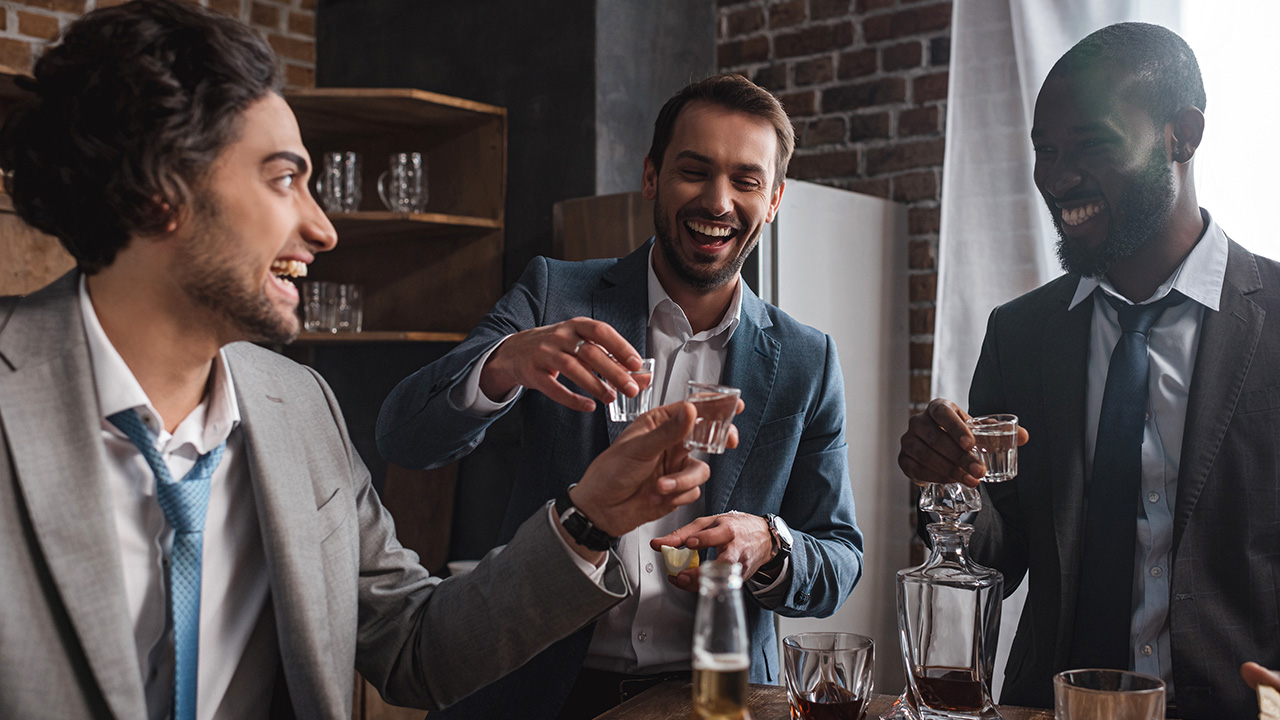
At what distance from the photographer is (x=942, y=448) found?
135 cm

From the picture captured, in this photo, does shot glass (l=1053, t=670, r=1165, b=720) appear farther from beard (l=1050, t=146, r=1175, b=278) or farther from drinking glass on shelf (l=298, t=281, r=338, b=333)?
drinking glass on shelf (l=298, t=281, r=338, b=333)

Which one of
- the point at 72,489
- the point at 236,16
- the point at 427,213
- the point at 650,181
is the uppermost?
the point at 236,16

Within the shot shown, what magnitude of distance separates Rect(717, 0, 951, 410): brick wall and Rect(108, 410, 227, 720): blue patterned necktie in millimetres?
2518

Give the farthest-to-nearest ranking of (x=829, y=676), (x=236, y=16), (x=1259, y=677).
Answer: (x=236, y=16)
(x=829, y=676)
(x=1259, y=677)

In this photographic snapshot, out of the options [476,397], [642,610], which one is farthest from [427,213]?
[642,610]

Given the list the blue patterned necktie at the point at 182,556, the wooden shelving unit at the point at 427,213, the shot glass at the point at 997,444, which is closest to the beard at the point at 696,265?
the shot glass at the point at 997,444

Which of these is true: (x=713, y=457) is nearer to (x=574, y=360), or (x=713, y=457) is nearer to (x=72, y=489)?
(x=574, y=360)

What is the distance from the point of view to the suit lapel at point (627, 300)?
182 centimetres

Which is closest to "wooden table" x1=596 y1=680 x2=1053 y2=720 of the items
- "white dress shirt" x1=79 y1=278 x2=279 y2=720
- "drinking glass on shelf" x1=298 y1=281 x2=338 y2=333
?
"white dress shirt" x1=79 y1=278 x2=279 y2=720

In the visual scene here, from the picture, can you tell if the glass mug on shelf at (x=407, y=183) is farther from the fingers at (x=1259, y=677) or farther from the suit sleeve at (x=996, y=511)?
the fingers at (x=1259, y=677)

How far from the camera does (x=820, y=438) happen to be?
1816mm

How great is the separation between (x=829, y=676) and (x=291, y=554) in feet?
2.15

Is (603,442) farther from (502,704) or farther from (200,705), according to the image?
(200,705)

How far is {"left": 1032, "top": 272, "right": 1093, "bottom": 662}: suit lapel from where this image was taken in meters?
1.64
